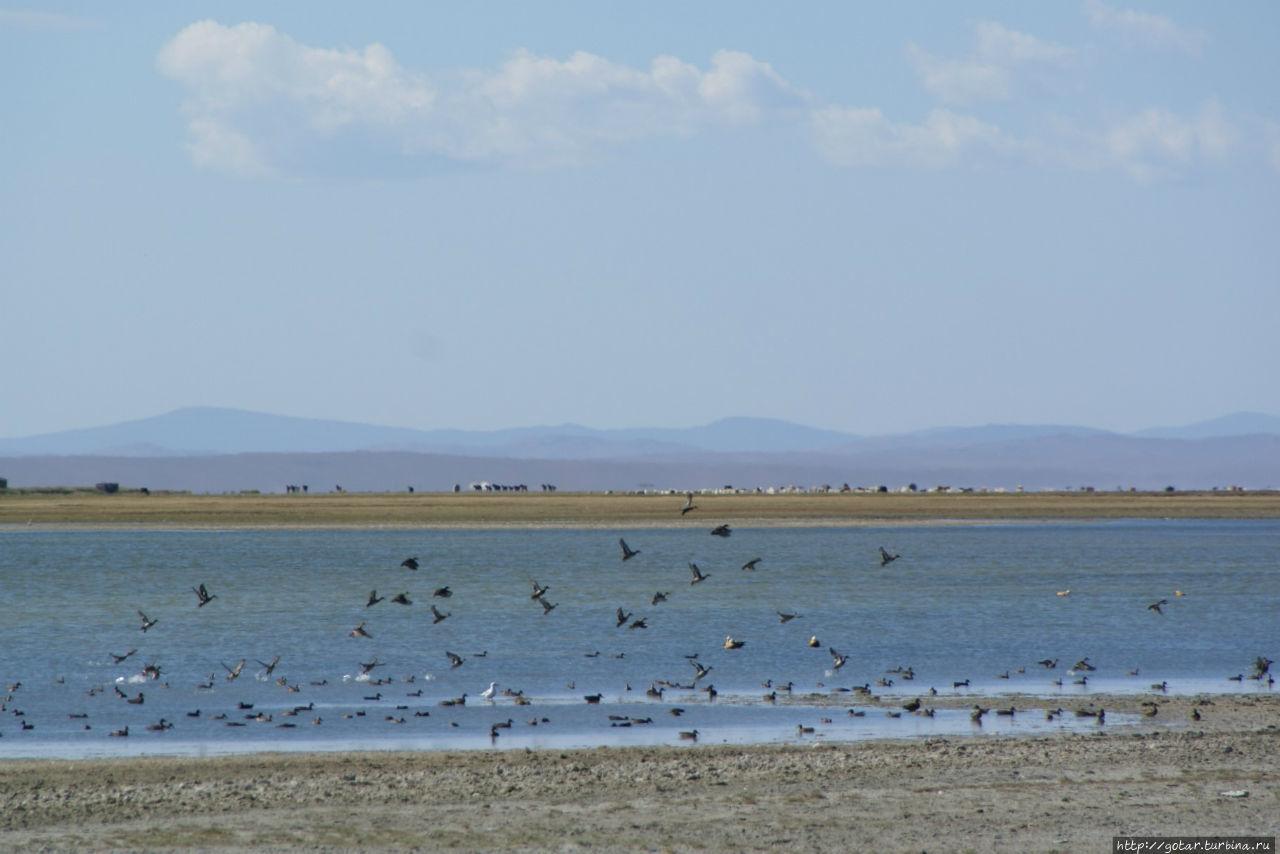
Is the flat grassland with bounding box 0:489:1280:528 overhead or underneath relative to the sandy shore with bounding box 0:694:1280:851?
overhead

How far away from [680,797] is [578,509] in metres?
71.0

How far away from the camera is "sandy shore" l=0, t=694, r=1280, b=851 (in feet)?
50.5

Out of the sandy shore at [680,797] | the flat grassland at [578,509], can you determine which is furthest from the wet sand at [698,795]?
the flat grassland at [578,509]

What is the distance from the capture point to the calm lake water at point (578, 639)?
22406 millimetres

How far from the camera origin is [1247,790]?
17.1 m

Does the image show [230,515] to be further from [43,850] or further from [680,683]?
[43,850]

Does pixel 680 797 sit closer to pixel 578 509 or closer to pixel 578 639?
pixel 578 639

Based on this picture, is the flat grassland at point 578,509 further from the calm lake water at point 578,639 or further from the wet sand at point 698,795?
the wet sand at point 698,795

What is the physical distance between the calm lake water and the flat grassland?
17.2m

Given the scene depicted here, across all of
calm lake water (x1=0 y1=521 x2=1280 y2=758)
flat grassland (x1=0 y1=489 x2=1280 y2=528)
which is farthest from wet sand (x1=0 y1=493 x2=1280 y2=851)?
flat grassland (x1=0 y1=489 x2=1280 y2=528)

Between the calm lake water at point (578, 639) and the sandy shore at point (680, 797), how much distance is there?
167cm

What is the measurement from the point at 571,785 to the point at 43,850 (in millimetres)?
5702

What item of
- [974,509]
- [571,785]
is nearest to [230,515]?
[974,509]

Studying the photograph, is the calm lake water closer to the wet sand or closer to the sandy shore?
the wet sand
